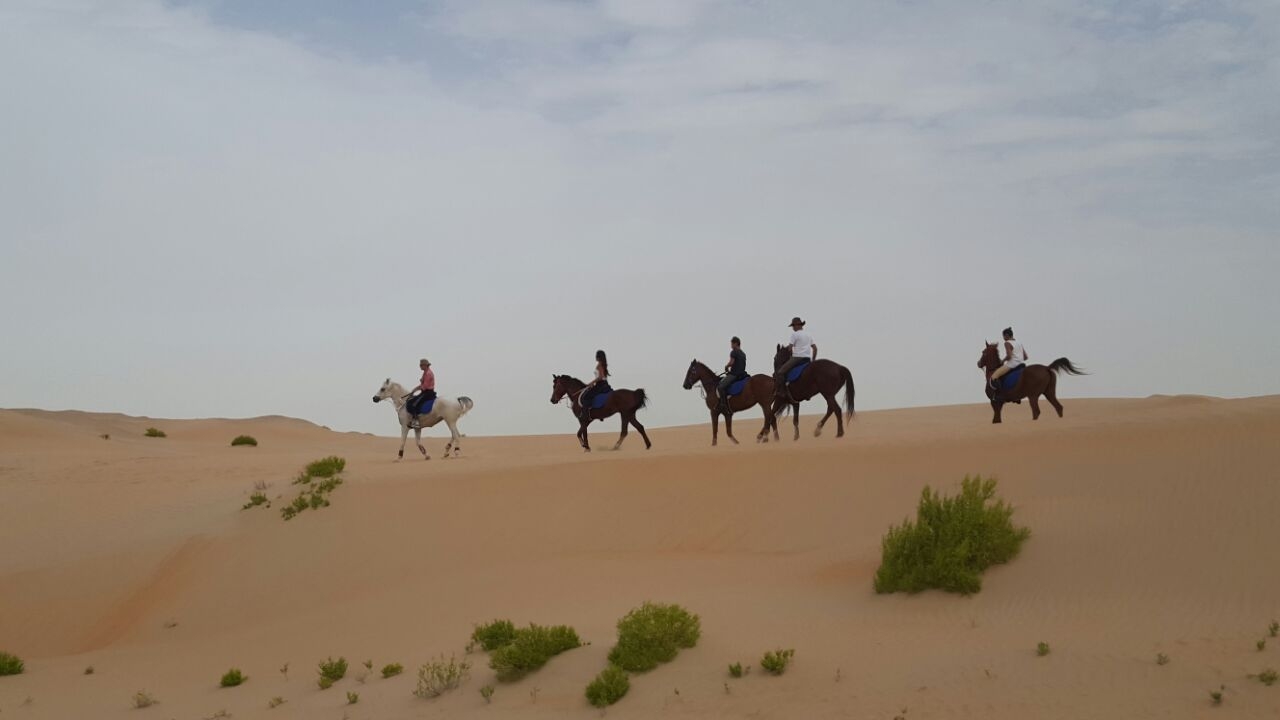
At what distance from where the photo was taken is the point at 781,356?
25.5 meters

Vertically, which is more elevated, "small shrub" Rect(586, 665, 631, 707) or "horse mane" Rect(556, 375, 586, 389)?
"horse mane" Rect(556, 375, 586, 389)

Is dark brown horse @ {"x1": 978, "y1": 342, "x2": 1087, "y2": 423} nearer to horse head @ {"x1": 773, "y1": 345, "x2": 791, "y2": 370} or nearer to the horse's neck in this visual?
horse head @ {"x1": 773, "y1": 345, "x2": 791, "y2": 370}

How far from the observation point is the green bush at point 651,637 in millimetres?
11617

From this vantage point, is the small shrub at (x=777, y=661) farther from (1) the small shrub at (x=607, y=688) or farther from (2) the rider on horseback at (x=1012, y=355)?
(2) the rider on horseback at (x=1012, y=355)

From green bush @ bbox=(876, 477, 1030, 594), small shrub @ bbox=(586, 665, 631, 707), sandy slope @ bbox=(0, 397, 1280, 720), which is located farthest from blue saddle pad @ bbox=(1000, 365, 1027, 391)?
small shrub @ bbox=(586, 665, 631, 707)


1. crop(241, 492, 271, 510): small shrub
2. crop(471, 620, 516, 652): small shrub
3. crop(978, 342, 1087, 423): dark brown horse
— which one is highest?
crop(978, 342, 1087, 423): dark brown horse

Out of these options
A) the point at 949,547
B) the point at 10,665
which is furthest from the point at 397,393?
the point at 949,547

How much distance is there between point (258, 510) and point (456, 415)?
308 inches

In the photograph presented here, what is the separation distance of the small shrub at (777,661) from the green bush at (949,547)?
278cm

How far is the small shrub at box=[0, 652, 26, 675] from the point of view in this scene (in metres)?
15.8

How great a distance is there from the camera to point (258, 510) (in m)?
21.7

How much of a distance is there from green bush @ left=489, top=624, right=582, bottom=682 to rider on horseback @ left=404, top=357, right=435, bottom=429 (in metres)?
16.0

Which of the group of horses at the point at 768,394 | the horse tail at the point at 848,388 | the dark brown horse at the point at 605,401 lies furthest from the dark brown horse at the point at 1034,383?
the dark brown horse at the point at 605,401

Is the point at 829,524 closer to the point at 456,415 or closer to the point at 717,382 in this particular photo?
the point at 717,382
